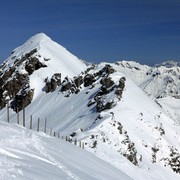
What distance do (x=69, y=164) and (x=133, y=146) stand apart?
34.2 m

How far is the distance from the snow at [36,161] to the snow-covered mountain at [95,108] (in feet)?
39.0

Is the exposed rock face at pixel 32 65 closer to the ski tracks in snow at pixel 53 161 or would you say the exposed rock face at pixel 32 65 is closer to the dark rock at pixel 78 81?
the dark rock at pixel 78 81

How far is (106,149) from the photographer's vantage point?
143 feet

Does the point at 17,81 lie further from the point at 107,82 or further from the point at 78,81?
the point at 107,82

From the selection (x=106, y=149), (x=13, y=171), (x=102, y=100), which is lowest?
(x=13, y=171)

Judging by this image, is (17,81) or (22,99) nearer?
(22,99)

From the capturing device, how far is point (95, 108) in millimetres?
63906

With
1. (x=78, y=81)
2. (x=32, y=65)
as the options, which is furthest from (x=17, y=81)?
(x=78, y=81)

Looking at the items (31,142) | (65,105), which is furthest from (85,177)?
(65,105)

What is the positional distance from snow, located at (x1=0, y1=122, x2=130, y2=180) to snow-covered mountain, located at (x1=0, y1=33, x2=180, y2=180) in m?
11.9

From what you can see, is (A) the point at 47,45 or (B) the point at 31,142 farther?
(A) the point at 47,45

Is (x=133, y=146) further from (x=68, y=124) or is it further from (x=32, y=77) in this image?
(x=32, y=77)

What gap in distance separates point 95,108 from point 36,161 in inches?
1989

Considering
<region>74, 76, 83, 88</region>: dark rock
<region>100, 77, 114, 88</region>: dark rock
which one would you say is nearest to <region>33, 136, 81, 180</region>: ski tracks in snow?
<region>100, 77, 114, 88</region>: dark rock
